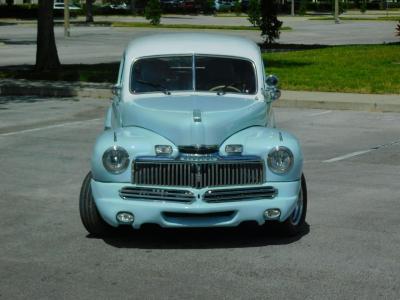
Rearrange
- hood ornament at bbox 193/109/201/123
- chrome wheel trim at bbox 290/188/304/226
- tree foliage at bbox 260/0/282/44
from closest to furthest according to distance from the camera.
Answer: hood ornament at bbox 193/109/201/123 → chrome wheel trim at bbox 290/188/304/226 → tree foliage at bbox 260/0/282/44

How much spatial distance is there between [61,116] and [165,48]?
29.3 ft

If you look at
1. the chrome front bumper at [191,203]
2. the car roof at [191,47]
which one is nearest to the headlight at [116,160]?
the chrome front bumper at [191,203]

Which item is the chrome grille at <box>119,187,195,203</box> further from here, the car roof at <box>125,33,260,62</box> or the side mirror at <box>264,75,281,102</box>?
the car roof at <box>125,33,260,62</box>

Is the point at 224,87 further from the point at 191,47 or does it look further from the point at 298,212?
the point at 298,212

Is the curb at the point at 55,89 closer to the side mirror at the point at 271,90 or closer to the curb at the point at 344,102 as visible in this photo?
the curb at the point at 344,102

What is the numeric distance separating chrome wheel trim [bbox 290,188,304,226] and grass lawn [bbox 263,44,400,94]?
43.3 feet

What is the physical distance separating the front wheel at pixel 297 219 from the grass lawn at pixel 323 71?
43.3 ft

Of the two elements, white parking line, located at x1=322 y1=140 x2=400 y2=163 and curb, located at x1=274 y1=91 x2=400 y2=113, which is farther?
curb, located at x1=274 y1=91 x2=400 y2=113

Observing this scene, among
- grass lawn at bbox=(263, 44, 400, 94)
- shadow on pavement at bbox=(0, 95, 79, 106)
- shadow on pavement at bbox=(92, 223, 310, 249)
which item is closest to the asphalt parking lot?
shadow on pavement at bbox=(92, 223, 310, 249)

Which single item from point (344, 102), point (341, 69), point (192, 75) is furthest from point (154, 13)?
point (192, 75)

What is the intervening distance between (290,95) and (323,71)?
551 cm

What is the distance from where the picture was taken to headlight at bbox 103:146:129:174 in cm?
806

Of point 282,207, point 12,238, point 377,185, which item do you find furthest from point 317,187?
point 12,238

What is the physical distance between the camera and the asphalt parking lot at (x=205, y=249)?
7.02 meters
